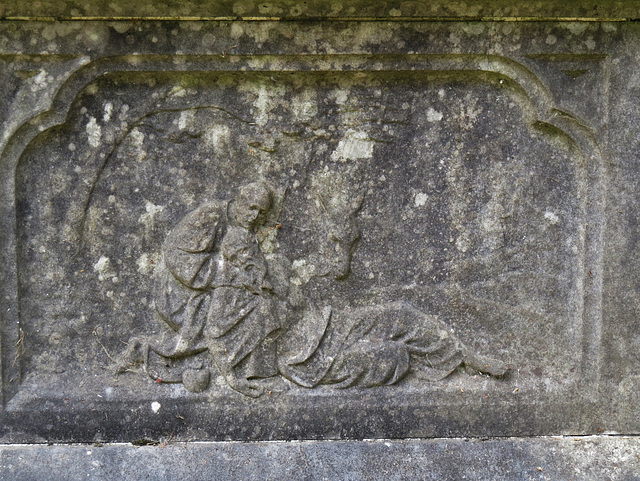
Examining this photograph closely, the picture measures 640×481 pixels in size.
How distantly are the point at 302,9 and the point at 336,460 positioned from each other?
2120mm

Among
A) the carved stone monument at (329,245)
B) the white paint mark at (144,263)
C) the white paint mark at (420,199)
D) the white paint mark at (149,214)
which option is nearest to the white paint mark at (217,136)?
the carved stone monument at (329,245)

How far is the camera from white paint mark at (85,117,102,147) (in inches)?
109

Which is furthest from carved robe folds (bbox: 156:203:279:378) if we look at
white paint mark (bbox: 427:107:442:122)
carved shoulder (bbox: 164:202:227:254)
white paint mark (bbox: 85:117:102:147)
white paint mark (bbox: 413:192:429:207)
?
white paint mark (bbox: 427:107:442:122)

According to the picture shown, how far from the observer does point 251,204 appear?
278 centimetres

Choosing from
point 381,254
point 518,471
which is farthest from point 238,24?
point 518,471

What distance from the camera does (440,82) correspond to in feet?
9.18

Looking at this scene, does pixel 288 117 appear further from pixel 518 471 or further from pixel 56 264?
pixel 518 471

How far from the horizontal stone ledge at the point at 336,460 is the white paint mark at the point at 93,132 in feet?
4.89

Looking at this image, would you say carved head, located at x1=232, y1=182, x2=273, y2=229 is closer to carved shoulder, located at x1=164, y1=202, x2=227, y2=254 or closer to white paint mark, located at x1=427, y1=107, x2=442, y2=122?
carved shoulder, located at x1=164, y1=202, x2=227, y2=254

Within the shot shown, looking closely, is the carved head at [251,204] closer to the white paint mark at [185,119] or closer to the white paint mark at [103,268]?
the white paint mark at [185,119]

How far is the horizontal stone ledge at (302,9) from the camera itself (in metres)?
2.55

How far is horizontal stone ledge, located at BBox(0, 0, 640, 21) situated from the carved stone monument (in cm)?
10

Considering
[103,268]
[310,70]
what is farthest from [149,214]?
[310,70]

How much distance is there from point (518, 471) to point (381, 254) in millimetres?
1238
